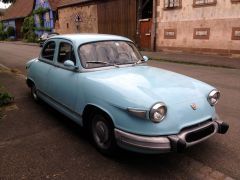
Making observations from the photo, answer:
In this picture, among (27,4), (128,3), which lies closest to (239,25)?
(128,3)

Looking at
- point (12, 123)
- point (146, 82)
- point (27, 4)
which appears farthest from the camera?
point (27, 4)

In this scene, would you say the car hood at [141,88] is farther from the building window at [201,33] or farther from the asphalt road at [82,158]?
the building window at [201,33]

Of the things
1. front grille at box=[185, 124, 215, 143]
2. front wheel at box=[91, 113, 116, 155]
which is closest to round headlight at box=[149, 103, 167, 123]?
front grille at box=[185, 124, 215, 143]

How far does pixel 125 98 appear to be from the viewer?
11.2ft

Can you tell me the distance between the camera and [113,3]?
25203 millimetres

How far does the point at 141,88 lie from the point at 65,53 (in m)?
1.96

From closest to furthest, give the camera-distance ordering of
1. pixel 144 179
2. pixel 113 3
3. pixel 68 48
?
pixel 144 179
pixel 68 48
pixel 113 3

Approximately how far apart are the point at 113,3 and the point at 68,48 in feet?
71.3

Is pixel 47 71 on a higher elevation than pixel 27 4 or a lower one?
lower

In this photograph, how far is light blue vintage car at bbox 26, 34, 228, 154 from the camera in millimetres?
3258

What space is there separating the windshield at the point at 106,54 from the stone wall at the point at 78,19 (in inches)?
975

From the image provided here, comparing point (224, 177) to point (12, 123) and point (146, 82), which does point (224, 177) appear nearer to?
point (146, 82)

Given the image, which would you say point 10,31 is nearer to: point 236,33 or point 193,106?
point 236,33

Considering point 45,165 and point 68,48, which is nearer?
point 45,165
